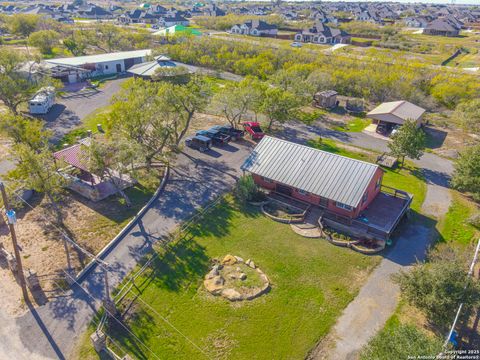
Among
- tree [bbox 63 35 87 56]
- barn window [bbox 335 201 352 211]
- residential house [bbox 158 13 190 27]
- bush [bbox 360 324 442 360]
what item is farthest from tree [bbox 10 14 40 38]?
bush [bbox 360 324 442 360]

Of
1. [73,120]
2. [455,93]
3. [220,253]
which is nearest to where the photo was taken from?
[220,253]

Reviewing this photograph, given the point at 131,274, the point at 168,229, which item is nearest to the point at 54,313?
the point at 131,274

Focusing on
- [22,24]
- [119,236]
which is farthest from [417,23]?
[119,236]

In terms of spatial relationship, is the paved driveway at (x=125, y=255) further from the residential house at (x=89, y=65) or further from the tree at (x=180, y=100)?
the residential house at (x=89, y=65)

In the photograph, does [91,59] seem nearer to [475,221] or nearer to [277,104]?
[277,104]

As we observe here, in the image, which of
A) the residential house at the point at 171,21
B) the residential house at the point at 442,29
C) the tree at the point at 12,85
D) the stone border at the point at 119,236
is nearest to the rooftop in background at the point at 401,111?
the stone border at the point at 119,236

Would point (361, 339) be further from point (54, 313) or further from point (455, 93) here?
point (455, 93)
